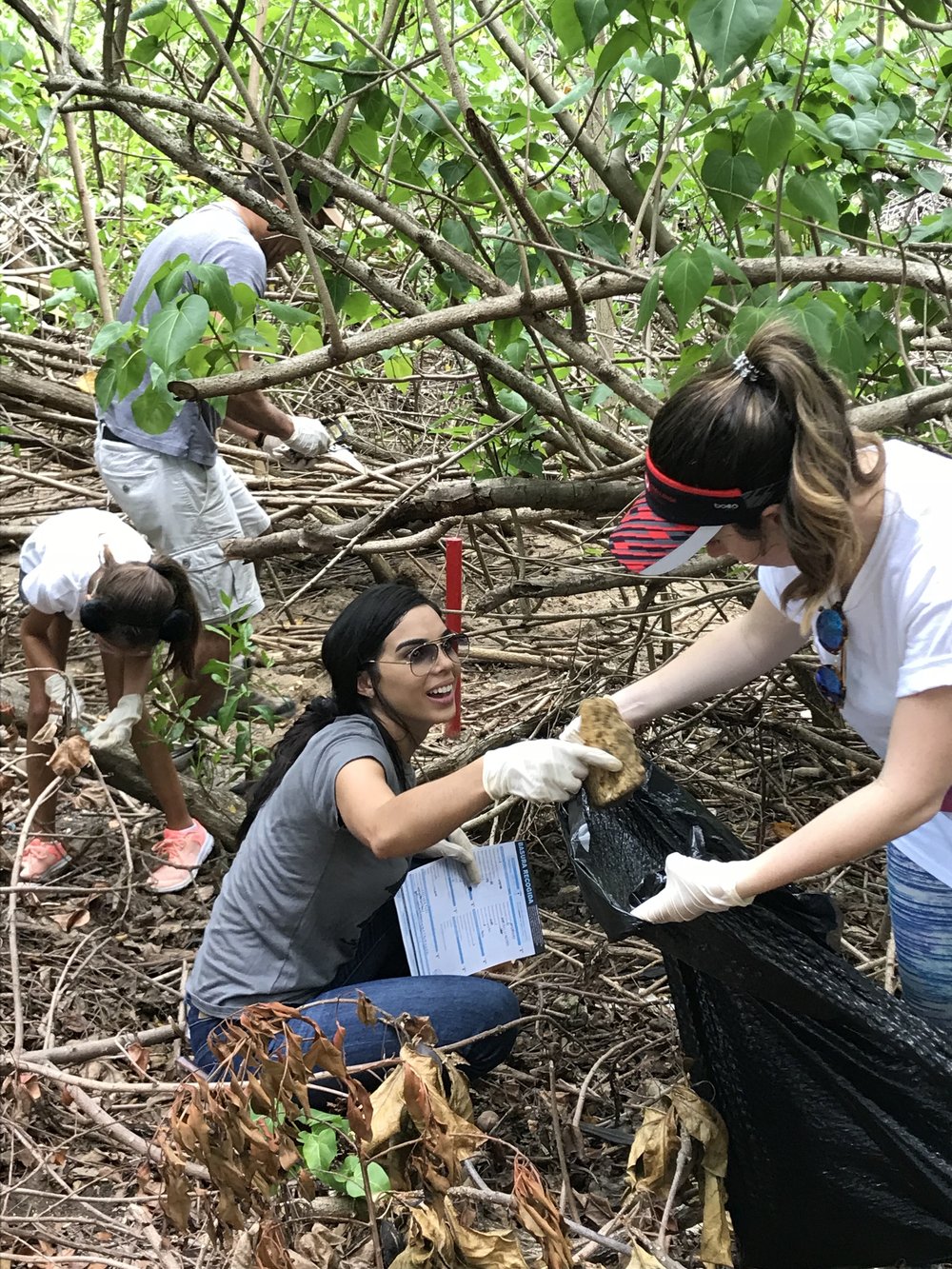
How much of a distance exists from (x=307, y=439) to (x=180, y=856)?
1420 mm

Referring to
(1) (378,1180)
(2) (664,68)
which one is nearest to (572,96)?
(2) (664,68)

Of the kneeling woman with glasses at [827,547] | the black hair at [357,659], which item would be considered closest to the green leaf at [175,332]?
the black hair at [357,659]

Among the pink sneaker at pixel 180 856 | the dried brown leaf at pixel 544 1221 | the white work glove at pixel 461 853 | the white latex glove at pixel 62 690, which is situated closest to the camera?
the dried brown leaf at pixel 544 1221

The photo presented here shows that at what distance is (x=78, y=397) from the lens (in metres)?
4.56

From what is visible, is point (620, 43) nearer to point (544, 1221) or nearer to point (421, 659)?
point (421, 659)

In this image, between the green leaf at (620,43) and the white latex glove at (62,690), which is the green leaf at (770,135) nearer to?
the green leaf at (620,43)

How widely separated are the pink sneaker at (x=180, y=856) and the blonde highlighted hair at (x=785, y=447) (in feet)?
6.92

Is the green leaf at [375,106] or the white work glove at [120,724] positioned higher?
the green leaf at [375,106]

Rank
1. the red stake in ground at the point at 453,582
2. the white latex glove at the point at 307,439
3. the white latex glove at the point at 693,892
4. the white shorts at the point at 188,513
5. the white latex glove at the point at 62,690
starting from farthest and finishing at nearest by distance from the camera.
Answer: the white latex glove at the point at 307,439 → the white shorts at the point at 188,513 → the white latex glove at the point at 62,690 → the red stake in ground at the point at 453,582 → the white latex glove at the point at 693,892

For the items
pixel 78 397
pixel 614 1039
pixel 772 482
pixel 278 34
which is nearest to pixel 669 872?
pixel 772 482

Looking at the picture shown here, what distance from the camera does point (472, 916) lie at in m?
2.40

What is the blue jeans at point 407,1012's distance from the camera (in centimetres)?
210

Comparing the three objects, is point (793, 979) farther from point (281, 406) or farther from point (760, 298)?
point (281, 406)

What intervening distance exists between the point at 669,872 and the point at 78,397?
369 centimetres
